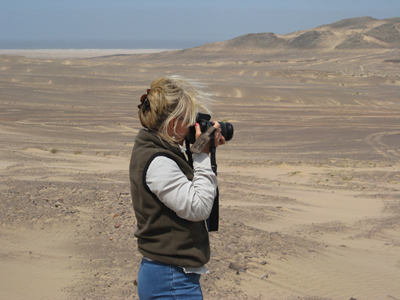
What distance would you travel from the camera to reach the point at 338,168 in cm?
1158

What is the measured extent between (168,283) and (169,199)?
0.41 m

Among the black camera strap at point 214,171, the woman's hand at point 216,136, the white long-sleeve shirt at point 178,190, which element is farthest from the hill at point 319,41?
the white long-sleeve shirt at point 178,190

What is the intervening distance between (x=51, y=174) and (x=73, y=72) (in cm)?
3059

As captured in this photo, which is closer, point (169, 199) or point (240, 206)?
point (169, 199)

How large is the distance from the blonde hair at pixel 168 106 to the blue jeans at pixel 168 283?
1.91 feet

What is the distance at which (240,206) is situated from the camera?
6934 mm

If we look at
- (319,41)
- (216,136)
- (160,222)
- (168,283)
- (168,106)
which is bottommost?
(168,283)

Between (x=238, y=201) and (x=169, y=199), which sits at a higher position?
(x=169, y=199)

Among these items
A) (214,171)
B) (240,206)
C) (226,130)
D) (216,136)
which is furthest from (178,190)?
(240,206)

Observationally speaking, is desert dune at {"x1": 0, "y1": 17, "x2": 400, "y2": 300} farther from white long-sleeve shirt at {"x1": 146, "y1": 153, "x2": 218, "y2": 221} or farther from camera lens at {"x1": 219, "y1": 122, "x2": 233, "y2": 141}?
white long-sleeve shirt at {"x1": 146, "y1": 153, "x2": 218, "y2": 221}

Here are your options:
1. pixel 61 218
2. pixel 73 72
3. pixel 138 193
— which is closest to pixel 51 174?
pixel 61 218

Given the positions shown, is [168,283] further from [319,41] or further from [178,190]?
[319,41]

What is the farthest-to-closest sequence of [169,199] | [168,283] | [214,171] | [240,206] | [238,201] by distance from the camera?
[238,201] → [240,206] → [214,171] → [168,283] → [169,199]

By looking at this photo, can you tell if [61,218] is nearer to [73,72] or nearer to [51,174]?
[51,174]
